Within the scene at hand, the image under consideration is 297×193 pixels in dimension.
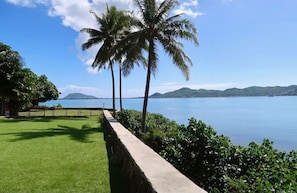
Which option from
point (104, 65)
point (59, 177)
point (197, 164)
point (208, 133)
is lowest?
point (59, 177)

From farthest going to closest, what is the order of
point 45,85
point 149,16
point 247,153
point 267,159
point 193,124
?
point 45,85 → point 149,16 → point 193,124 → point 247,153 → point 267,159

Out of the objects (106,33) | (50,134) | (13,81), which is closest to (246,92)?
(106,33)

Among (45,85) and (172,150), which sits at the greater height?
(45,85)

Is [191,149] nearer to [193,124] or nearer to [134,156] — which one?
[193,124]

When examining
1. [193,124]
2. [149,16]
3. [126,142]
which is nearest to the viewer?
[193,124]

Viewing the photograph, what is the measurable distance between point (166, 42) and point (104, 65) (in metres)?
11.6

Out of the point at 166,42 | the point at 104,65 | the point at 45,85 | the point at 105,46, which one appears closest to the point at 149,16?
the point at 166,42

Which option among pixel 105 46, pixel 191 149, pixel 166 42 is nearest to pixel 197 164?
pixel 191 149

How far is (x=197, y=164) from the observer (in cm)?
572

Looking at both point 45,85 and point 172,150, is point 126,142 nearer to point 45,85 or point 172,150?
point 172,150

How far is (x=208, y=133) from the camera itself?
575cm

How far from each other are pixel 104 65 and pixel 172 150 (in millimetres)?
22247

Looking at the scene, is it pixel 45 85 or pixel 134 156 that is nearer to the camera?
pixel 134 156

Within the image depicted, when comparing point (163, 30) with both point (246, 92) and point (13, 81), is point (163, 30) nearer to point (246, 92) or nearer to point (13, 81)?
point (13, 81)
